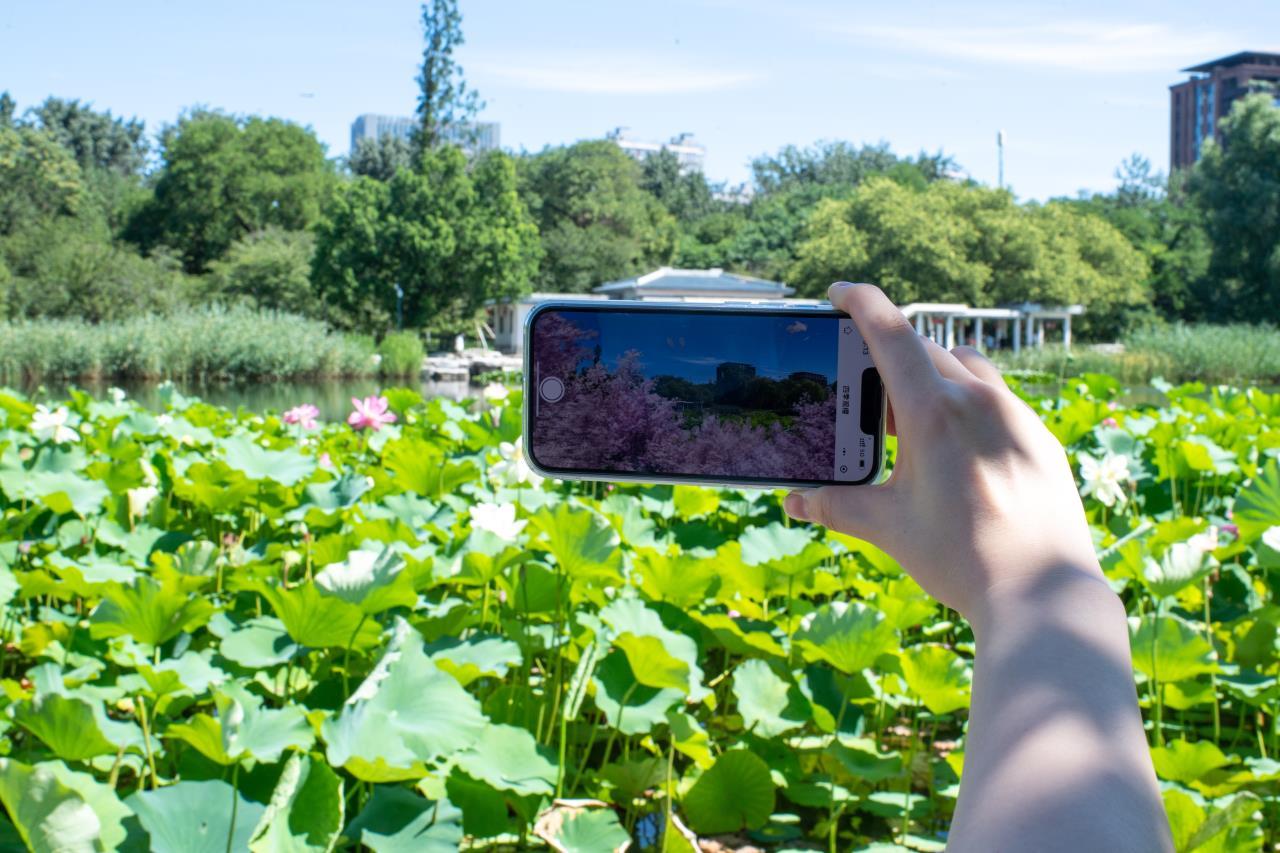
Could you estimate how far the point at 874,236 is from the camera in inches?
1046

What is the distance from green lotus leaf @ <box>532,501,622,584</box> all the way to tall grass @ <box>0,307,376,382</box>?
54.8ft

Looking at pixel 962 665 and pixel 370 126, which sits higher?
pixel 370 126

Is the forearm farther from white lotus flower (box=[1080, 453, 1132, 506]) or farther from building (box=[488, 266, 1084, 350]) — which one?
building (box=[488, 266, 1084, 350])

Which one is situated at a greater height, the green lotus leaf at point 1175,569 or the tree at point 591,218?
the tree at point 591,218

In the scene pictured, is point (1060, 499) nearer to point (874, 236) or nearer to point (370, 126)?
point (874, 236)

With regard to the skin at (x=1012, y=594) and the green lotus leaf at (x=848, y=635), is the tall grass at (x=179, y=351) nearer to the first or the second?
the green lotus leaf at (x=848, y=635)

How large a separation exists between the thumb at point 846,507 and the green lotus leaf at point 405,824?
0.70m

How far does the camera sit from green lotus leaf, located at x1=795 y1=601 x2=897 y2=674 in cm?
152

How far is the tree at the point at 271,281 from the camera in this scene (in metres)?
27.2

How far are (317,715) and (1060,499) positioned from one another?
1051mm

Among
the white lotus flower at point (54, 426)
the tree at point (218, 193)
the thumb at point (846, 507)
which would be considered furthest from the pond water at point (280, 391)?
the tree at point (218, 193)

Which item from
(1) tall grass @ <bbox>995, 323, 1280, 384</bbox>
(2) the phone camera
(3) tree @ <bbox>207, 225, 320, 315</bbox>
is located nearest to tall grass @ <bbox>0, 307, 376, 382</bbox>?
A: (3) tree @ <bbox>207, 225, 320, 315</bbox>

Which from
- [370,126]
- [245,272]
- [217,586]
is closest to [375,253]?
[245,272]

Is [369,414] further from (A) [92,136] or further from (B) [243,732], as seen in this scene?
(A) [92,136]
